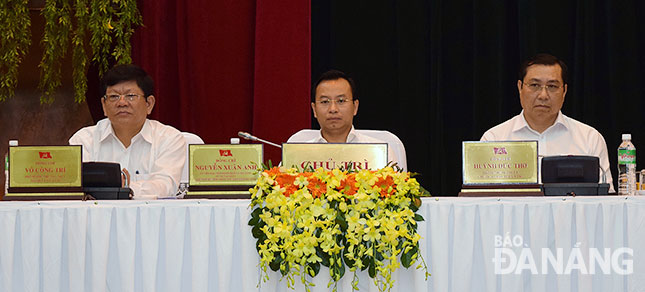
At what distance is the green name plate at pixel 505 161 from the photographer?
2.30m

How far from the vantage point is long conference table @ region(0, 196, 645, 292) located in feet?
6.76

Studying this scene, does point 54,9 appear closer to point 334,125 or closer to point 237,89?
point 237,89

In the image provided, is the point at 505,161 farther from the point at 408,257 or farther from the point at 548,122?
the point at 548,122

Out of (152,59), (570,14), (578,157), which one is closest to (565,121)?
(578,157)

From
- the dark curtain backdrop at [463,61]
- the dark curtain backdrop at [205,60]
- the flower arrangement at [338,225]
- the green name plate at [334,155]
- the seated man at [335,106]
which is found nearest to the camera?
the flower arrangement at [338,225]

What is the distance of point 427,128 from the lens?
440 cm

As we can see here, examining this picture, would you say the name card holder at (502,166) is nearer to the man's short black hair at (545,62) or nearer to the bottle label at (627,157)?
the bottle label at (627,157)

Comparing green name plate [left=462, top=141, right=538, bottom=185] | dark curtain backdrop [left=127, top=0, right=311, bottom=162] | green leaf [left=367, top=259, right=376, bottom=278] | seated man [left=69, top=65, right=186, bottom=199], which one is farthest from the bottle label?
dark curtain backdrop [left=127, top=0, right=311, bottom=162]

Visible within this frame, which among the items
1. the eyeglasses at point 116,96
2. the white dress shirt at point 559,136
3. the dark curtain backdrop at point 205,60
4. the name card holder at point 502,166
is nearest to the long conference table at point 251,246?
the name card holder at point 502,166

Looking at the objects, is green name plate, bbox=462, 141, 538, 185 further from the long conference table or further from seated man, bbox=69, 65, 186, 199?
seated man, bbox=69, 65, 186, 199

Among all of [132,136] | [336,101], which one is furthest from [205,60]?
[336,101]

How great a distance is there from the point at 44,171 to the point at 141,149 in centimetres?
90

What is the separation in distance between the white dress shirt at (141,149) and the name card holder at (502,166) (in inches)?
52.9

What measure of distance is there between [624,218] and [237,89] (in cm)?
290
